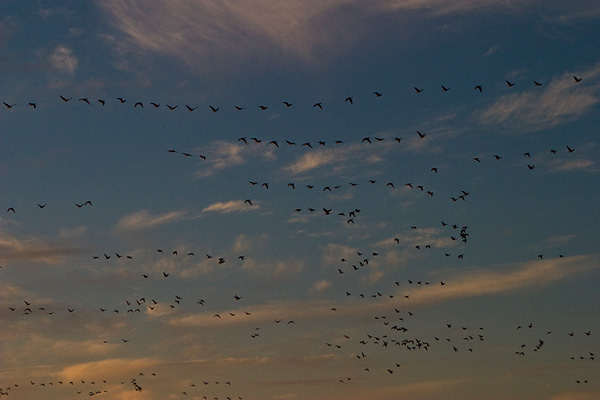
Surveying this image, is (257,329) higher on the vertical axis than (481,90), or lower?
lower

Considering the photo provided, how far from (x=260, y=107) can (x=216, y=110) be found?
5.62 meters

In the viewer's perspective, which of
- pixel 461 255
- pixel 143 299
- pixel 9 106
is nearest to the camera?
pixel 9 106

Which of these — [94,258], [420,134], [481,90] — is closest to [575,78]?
[481,90]

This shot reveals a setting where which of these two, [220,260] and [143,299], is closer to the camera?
[220,260]

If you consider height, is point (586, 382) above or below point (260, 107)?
below

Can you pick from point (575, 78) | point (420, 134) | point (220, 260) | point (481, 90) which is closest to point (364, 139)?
point (420, 134)

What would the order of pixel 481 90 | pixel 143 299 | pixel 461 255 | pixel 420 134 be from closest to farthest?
pixel 481 90
pixel 420 134
pixel 461 255
pixel 143 299

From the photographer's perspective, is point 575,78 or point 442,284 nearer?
point 575,78

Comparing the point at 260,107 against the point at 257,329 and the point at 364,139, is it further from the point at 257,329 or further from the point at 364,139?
the point at 257,329

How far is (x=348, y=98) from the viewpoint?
306 feet

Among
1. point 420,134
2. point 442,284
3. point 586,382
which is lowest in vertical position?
point 586,382

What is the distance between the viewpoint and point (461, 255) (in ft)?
409

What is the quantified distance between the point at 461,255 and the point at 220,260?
3668cm

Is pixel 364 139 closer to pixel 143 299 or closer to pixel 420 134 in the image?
pixel 420 134
